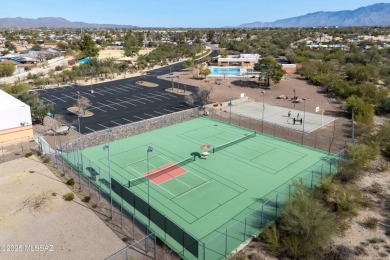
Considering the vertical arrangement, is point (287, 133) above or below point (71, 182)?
above

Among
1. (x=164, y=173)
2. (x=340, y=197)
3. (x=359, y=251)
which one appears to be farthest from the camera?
(x=164, y=173)

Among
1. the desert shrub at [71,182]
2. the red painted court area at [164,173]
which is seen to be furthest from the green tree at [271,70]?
the desert shrub at [71,182]

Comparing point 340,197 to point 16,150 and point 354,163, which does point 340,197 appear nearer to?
point 354,163

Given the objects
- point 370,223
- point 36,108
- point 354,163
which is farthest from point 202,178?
point 36,108

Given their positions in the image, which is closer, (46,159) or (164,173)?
(164,173)

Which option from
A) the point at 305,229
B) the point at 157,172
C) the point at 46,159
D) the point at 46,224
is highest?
the point at 305,229

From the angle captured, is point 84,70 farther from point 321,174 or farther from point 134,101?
point 321,174

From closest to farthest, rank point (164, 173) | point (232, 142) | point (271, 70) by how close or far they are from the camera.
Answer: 1. point (164, 173)
2. point (232, 142)
3. point (271, 70)
